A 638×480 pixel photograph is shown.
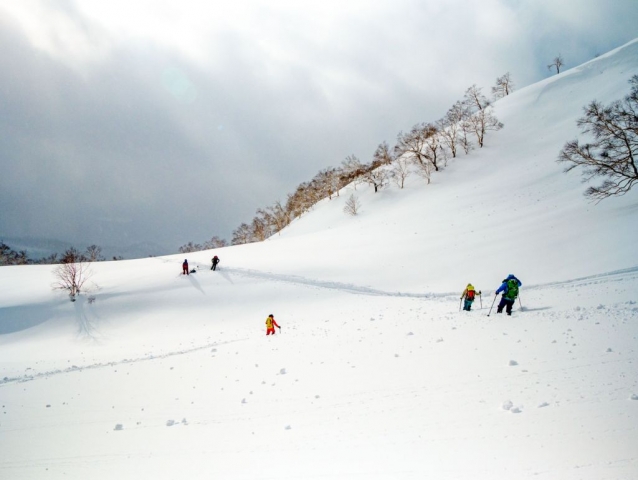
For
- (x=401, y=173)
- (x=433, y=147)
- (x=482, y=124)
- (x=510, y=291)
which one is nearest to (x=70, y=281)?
(x=510, y=291)

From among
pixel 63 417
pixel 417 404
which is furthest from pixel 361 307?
pixel 63 417

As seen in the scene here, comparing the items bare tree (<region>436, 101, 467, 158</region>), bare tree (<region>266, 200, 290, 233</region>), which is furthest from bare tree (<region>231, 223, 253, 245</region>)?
bare tree (<region>436, 101, 467, 158</region>)

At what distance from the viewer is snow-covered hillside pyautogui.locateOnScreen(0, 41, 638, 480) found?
589 centimetres

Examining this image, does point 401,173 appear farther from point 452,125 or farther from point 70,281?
point 70,281

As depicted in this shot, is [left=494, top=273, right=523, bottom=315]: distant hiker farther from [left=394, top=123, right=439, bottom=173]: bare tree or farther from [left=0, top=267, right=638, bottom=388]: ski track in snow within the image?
[left=394, top=123, right=439, bottom=173]: bare tree

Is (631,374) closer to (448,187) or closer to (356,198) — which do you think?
(448,187)

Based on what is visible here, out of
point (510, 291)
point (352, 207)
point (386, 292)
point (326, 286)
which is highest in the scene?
point (352, 207)

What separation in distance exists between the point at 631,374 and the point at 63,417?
1575 centimetres

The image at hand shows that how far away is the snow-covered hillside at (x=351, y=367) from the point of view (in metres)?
5.89

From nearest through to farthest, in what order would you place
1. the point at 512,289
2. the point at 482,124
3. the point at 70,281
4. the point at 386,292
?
1. the point at 512,289
2. the point at 386,292
3. the point at 70,281
4. the point at 482,124

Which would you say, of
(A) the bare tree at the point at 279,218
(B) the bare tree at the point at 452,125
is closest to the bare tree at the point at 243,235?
(A) the bare tree at the point at 279,218

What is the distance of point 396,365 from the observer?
9977 millimetres

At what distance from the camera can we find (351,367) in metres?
10.3

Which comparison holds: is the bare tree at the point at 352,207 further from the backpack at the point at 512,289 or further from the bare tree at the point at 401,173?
the backpack at the point at 512,289
